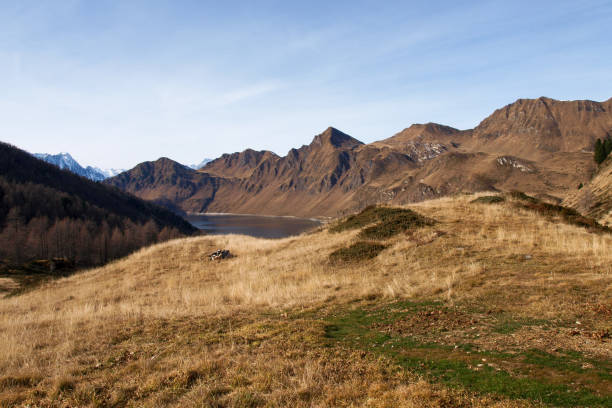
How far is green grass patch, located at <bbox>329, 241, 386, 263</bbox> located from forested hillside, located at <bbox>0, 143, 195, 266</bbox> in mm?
43409

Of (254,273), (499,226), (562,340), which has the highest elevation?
(499,226)

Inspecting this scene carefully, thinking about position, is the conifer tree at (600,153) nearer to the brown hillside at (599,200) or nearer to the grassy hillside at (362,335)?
the brown hillside at (599,200)

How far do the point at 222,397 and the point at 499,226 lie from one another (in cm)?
2335

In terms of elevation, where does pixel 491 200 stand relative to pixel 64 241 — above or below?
above

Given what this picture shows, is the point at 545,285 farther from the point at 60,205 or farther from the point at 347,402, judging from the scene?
the point at 60,205

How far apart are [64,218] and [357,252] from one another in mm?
124166

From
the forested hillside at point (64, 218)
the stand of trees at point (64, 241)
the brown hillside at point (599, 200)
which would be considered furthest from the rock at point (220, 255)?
the stand of trees at point (64, 241)

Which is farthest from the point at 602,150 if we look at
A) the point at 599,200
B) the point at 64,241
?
the point at 64,241

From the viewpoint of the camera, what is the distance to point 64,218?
11375cm

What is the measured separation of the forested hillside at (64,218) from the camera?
8719 cm

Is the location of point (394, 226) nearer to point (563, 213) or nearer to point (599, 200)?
point (563, 213)

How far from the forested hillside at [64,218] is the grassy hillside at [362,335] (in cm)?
4438

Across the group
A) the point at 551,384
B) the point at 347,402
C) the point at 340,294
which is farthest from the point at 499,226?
the point at 347,402

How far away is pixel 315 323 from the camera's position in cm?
1145
